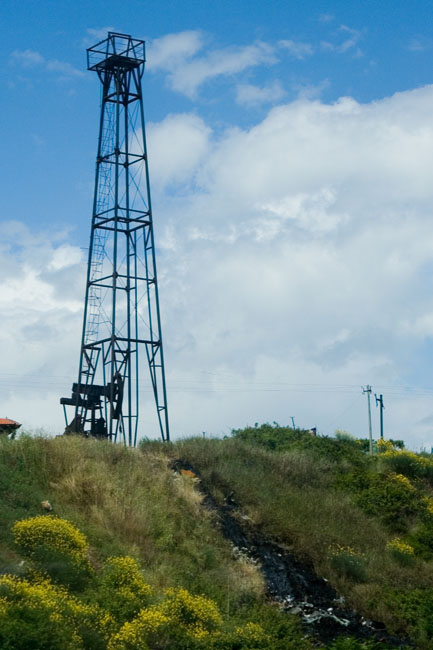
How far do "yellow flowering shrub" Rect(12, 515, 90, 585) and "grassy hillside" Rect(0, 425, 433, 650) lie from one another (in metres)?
0.06

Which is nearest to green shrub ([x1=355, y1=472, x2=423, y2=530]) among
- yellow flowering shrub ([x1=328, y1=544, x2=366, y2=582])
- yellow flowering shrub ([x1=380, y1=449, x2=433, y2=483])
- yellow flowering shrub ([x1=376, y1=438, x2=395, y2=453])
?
yellow flowering shrub ([x1=380, y1=449, x2=433, y2=483])

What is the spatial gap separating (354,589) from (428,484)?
1152 centimetres

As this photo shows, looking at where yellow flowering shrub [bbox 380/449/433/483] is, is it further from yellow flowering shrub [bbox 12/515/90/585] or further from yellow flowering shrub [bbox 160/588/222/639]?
yellow flowering shrub [bbox 12/515/90/585]

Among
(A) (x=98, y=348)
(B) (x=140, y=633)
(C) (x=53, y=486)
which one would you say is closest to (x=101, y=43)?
(A) (x=98, y=348)

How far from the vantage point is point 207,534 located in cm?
2375

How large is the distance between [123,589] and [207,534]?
19.3 feet

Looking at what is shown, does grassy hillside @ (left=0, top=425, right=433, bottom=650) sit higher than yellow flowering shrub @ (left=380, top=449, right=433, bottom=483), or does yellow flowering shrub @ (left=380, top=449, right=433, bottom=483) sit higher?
yellow flowering shrub @ (left=380, top=449, right=433, bottom=483)

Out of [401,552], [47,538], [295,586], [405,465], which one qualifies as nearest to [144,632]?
[47,538]

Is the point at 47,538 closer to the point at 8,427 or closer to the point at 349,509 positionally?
the point at 349,509

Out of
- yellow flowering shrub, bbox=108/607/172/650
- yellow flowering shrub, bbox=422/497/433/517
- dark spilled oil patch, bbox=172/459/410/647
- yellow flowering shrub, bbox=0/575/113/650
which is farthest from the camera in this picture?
yellow flowering shrub, bbox=422/497/433/517

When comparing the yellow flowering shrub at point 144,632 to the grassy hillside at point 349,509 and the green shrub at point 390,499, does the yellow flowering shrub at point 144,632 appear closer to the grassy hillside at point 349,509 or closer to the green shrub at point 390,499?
the grassy hillside at point 349,509

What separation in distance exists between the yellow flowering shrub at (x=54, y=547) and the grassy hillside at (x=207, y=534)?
0.06 m

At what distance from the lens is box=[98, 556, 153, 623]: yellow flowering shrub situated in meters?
17.7

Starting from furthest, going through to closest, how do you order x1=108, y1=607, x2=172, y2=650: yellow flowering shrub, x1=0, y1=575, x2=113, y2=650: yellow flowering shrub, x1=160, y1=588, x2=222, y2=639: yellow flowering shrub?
x1=160, y1=588, x2=222, y2=639: yellow flowering shrub
x1=108, y1=607, x2=172, y2=650: yellow flowering shrub
x1=0, y1=575, x2=113, y2=650: yellow flowering shrub
